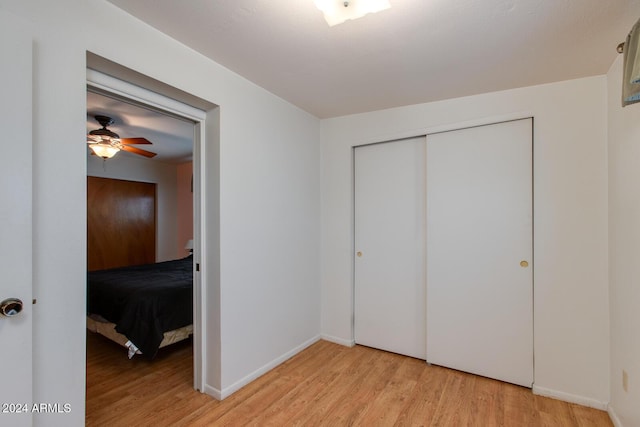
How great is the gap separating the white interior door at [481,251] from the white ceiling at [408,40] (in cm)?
47

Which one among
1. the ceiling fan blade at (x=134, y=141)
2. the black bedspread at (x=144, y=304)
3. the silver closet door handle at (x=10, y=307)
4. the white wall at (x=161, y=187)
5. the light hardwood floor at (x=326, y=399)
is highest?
the ceiling fan blade at (x=134, y=141)

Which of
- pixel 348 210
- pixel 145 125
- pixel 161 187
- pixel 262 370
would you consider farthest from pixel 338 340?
pixel 161 187

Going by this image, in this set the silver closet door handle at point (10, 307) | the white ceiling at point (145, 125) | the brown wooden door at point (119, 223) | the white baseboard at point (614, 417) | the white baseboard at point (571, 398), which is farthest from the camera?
the brown wooden door at point (119, 223)

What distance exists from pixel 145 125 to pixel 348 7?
3.09m

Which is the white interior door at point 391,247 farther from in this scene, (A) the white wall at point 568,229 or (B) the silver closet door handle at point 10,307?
(B) the silver closet door handle at point 10,307

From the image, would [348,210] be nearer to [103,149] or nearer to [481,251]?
[481,251]

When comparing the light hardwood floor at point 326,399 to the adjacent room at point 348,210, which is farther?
the light hardwood floor at point 326,399

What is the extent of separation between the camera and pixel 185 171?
5.78m

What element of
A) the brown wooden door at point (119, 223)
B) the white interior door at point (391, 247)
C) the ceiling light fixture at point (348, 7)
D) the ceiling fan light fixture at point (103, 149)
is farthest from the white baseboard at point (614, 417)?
the brown wooden door at point (119, 223)

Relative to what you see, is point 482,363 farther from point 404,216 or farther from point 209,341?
point 209,341

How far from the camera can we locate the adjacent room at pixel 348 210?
1364 millimetres

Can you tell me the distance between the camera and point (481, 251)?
2.48m

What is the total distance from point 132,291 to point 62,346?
1.52 m

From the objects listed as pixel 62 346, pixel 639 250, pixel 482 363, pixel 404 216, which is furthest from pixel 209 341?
pixel 639 250
